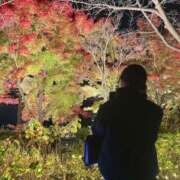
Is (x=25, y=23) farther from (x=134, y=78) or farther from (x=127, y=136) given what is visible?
(x=127, y=136)

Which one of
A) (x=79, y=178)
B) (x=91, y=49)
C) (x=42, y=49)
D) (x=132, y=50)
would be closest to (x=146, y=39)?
(x=132, y=50)

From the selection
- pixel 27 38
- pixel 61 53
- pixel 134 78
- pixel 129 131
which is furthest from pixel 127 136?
pixel 27 38

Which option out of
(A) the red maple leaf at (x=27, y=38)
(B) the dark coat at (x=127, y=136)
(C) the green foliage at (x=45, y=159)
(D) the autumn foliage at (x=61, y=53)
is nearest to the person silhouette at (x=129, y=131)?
(B) the dark coat at (x=127, y=136)

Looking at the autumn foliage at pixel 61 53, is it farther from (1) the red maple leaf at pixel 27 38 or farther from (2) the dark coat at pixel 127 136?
(2) the dark coat at pixel 127 136

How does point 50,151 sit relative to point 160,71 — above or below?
below

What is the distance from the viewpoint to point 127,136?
3.65 m

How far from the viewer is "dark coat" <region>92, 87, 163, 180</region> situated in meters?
3.65

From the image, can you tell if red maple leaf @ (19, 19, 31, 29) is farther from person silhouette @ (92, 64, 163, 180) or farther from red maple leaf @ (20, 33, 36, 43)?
person silhouette @ (92, 64, 163, 180)

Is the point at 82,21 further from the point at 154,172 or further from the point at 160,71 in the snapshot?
the point at 154,172

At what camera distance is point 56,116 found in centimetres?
1405

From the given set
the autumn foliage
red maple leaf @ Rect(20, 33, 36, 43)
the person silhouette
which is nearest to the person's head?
the person silhouette

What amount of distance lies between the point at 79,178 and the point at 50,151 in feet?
2.69

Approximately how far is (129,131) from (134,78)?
40 cm

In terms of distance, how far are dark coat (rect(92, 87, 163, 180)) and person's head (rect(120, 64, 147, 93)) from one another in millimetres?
41
